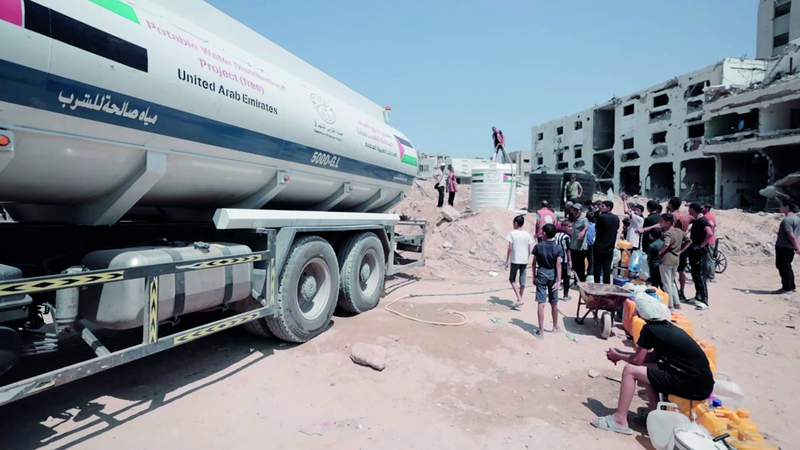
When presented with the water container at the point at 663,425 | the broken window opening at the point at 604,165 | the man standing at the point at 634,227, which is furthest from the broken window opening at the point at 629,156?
the water container at the point at 663,425

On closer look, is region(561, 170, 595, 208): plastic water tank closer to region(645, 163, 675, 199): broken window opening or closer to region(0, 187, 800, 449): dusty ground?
region(0, 187, 800, 449): dusty ground

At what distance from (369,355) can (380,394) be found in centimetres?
65

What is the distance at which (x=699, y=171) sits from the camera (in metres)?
32.2

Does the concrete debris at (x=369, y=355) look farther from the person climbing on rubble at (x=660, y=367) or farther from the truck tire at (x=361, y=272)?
the person climbing on rubble at (x=660, y=367)

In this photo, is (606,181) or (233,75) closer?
(233,75)

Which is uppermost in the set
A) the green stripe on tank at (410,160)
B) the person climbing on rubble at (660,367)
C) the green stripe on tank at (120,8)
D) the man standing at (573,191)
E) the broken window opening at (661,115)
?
the broken window opening at (661,115)

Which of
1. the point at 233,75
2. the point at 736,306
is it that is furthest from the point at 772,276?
the point at 233,75

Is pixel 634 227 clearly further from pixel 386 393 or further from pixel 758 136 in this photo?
pixel 758 136

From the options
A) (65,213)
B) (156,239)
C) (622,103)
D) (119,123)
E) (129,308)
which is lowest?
(129,308)

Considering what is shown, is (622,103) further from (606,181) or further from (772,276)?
(772,276)

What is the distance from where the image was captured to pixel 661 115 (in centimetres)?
3384

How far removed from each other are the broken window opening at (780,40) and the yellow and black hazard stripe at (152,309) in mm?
54143

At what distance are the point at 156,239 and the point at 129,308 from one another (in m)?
1.44

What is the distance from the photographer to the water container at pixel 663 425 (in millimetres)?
3180
